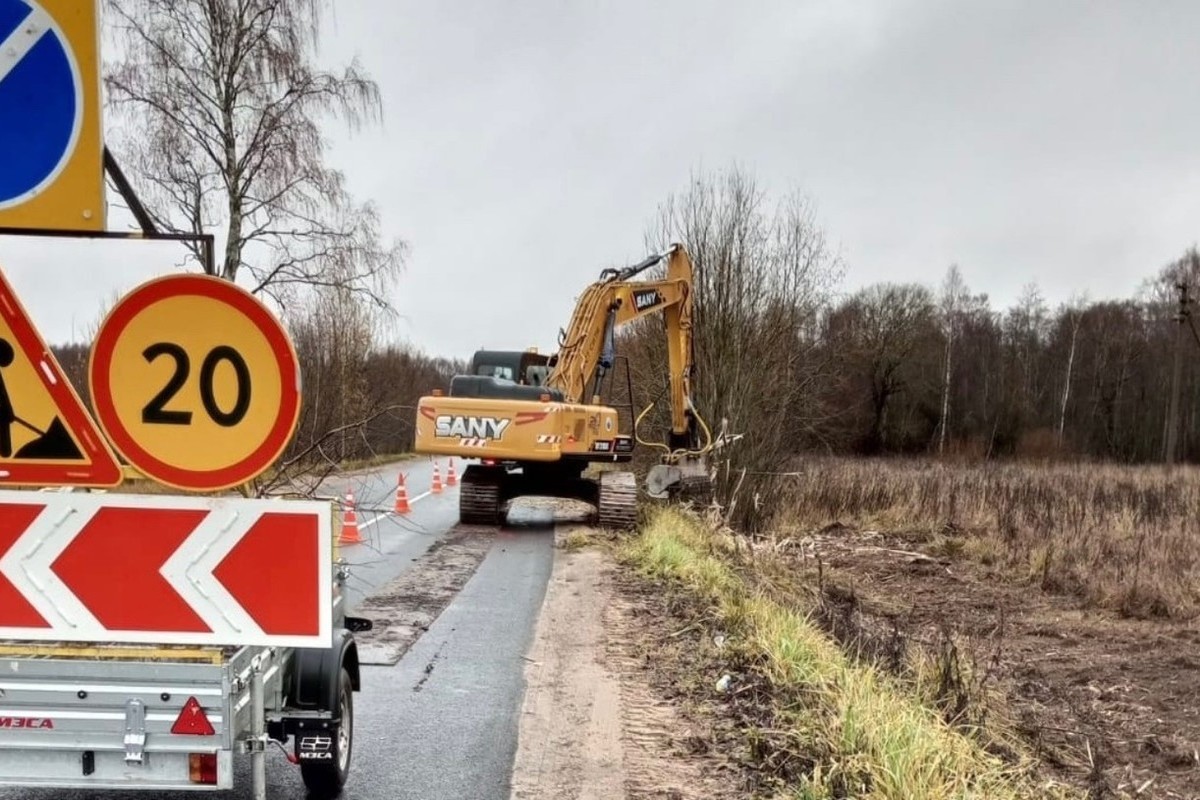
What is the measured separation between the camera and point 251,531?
2.66 meters

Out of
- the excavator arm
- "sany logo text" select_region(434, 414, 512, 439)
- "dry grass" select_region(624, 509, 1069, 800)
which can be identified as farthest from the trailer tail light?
the excavator arm

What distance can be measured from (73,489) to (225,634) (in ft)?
2.21

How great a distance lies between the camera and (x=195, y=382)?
2.52 metres

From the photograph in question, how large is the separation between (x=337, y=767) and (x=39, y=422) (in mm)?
2119

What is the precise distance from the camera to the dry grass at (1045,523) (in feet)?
37.7

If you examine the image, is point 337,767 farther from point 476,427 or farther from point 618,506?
point 618,506

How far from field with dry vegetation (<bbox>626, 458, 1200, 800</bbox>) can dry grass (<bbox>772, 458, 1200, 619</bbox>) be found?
0.05 metres

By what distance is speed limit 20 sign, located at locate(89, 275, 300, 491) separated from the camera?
8.20 ft

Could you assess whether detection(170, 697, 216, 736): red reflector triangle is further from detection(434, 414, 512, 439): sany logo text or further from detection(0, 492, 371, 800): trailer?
detection(434, 414, 512, 439): sany logo text

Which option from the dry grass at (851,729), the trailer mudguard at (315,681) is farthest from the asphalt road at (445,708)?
the dry grass at (851,729)

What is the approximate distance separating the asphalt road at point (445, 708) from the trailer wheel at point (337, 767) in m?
0.12

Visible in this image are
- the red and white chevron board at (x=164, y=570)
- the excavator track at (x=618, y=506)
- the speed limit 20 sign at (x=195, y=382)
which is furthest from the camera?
the excavator track at (x=618, y=506)

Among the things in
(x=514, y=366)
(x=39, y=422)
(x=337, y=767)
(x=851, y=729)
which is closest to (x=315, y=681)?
(x=337, y=767)

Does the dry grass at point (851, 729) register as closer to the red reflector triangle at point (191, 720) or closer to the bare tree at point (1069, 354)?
the red reflector triangle at point (191, 720)
